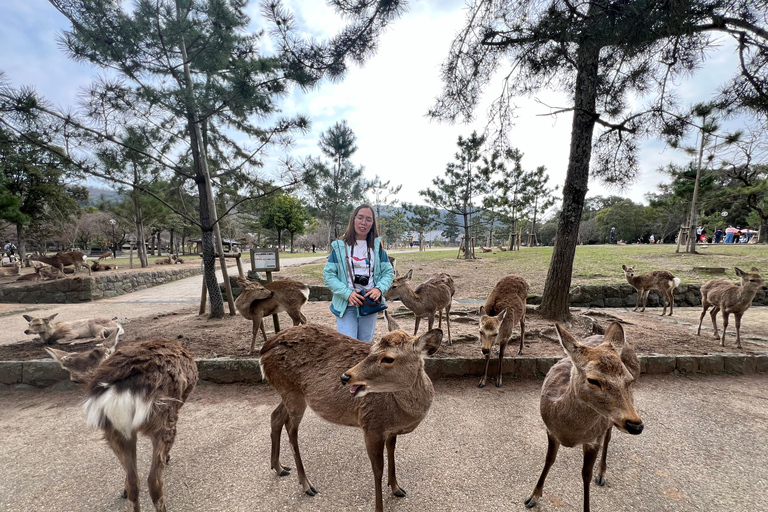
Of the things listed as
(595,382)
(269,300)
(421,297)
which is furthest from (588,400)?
(269,300)

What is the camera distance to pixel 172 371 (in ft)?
7.18

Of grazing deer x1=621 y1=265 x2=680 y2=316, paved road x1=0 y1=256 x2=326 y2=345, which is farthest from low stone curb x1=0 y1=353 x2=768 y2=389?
grazing deer x1=621 y1=265 x2=680 y2=316

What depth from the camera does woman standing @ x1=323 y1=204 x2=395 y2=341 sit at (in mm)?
3072

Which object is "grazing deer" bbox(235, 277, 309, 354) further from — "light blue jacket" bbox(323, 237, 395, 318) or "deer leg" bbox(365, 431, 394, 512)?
"deer leg" bbox(365, 431, 394, 512)

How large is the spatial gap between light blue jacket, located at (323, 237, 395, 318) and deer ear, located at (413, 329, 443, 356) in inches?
46.4

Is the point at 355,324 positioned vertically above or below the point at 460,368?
above

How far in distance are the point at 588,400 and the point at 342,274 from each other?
2247 mm

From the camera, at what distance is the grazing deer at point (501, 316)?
3.68 metres

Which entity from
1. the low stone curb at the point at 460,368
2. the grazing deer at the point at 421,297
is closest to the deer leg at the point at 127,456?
the low stone curb at the point at 460,368

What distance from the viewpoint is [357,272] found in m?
3.19

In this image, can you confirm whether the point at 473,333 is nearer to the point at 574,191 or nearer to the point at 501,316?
the point at 501,316

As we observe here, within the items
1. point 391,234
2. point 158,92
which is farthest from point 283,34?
point 391,234

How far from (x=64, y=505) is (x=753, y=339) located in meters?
9.40

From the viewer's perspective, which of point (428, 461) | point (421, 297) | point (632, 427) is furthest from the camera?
point (421, 297)
